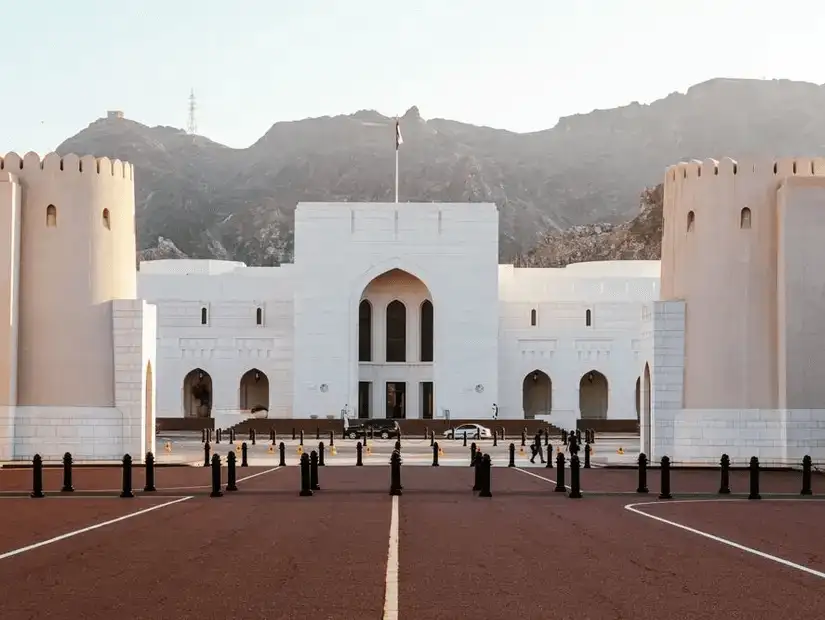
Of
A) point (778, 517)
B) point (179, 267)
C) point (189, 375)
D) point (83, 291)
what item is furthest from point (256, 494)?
point (179, 267)

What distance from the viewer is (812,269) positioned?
33.3 meters

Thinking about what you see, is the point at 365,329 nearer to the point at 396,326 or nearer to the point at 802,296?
the point at 396,326

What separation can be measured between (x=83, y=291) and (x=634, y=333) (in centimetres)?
3712

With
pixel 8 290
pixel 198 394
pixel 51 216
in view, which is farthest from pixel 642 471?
pixel 198 394

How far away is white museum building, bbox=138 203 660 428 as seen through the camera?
64.1 metres

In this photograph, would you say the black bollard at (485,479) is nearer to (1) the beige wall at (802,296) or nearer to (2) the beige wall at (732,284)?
(2) the beige wall at (732,284)

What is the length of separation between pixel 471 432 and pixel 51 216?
2808cm

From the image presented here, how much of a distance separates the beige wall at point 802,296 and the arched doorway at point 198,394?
132 ft

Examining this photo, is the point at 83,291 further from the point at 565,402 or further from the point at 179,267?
the point at 179,267

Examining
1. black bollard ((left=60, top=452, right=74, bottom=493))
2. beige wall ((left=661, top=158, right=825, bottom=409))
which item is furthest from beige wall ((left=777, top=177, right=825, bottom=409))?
black bollard ((left=60, top=452, right=74, bottom=493))

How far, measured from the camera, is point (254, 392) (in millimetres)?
69562

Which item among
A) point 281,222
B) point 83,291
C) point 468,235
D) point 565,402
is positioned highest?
point 281,222

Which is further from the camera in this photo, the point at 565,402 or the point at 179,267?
the point at 179,267

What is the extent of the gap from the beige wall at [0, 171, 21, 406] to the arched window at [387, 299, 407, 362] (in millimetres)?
34699
